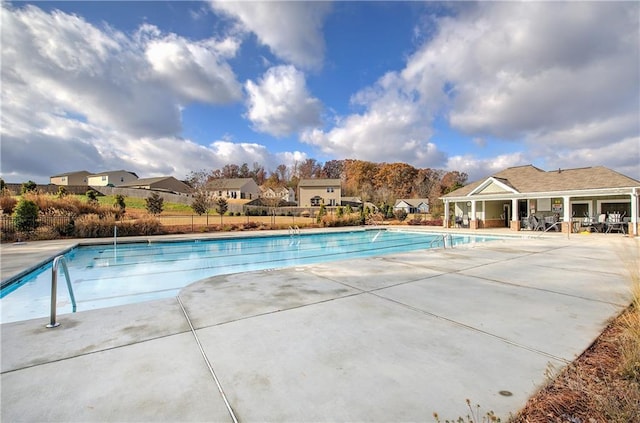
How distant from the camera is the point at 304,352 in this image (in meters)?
2.77

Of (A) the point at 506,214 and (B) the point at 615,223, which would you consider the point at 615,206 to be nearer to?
(B) the point at 615,223

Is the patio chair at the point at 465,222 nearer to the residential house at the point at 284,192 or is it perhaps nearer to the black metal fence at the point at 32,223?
the black metal fence at the point at 32,223

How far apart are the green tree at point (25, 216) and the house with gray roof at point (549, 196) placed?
27.0 meters

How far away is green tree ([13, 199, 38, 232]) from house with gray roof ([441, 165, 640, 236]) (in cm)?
2704

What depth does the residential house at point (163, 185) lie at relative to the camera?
49.5 m

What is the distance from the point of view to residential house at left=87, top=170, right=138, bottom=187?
54.3 metres

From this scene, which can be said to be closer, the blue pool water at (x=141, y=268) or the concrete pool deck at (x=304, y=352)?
the concrete pool deck at (x=304, y=352)

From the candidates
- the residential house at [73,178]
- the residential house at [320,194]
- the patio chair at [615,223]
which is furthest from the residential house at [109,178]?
the patio chair at [615,223]

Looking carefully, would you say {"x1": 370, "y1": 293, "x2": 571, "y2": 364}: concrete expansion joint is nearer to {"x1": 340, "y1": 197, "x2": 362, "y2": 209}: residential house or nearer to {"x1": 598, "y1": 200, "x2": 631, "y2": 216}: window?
{"x1": 598, "y1": 200, "x2": 631, "y2": 216}: window

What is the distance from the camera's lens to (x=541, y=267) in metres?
7.21

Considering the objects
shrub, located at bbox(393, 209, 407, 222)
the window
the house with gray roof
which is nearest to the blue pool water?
the house with gray roof

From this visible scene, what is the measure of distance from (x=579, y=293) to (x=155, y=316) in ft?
21.6

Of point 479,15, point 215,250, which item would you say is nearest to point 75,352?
point 215,250

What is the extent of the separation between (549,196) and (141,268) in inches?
901
